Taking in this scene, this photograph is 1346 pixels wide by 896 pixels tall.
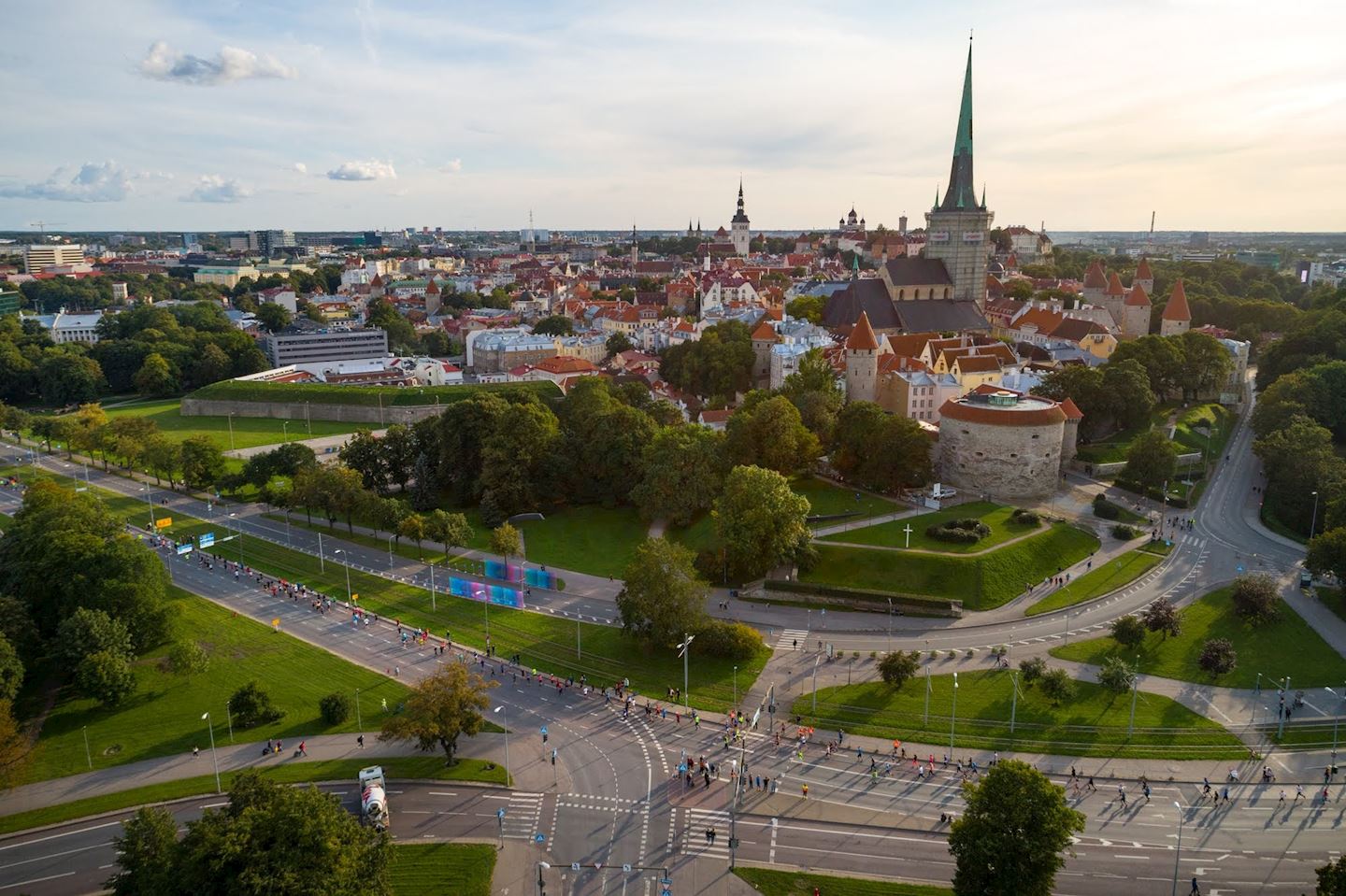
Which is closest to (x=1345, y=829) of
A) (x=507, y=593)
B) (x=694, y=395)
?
(x=507, y=593)

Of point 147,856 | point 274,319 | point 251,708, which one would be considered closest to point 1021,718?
point 147,856

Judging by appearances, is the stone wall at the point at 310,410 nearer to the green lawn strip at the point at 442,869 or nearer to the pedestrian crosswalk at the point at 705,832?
the green lawn strip at the point at 442,869

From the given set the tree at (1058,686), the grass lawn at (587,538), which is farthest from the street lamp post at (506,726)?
the tree at (1058,686)

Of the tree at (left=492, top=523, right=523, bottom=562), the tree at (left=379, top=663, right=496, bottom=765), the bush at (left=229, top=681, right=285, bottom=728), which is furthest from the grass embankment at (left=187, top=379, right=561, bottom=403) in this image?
the tree at (left=379, top=663, right=496, bottom=765)

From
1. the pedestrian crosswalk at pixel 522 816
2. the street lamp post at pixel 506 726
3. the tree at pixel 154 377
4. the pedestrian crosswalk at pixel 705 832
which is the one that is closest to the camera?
the pedestrian crosswalk at pixel 705 832

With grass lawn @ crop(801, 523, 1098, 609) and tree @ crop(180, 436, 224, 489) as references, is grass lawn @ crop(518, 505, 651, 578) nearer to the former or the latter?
grass lawn @ crop(801, 523, 1098, 609)

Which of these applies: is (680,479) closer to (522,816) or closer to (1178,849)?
(522,816)
